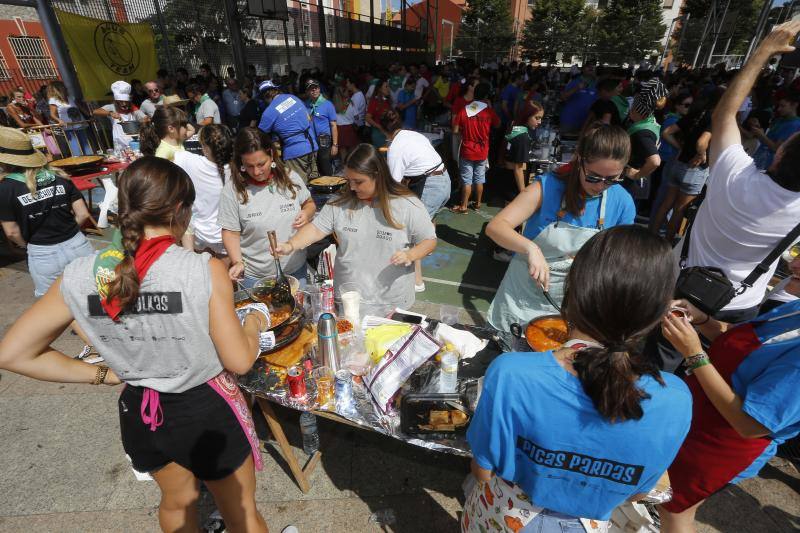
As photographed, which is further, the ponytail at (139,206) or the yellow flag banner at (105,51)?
the yellow flag banner at (105,51)

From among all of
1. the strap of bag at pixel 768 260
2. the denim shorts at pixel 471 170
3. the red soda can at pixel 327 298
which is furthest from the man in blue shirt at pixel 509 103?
the red soda can at pixel 327 298

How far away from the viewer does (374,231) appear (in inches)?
105

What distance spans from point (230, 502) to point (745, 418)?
2.11 metres

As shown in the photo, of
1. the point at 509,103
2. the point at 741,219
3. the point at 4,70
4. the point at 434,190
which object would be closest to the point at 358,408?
the point at 741,219

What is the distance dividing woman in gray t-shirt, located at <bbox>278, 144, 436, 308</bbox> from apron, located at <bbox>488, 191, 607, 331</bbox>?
631 mm

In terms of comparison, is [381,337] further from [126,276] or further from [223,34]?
[223,34]

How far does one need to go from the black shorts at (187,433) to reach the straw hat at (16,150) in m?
2.64

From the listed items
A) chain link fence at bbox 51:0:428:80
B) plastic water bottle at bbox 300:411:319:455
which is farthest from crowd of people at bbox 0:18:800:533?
chain link fence at bbox 51:0:428:80

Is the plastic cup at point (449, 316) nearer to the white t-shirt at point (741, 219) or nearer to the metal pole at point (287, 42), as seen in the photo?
the white t-shirt at point (741, 219)

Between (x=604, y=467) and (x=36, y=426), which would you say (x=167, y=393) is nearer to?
(x=604, y=467)

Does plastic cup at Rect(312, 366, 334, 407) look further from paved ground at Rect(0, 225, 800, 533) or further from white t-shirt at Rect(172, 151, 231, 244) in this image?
white t-shirt at Rect(172, 151, 231, 244)

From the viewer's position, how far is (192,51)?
1358 cm

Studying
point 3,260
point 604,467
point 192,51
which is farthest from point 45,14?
point 604,467

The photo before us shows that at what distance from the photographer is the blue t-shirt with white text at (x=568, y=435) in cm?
107
